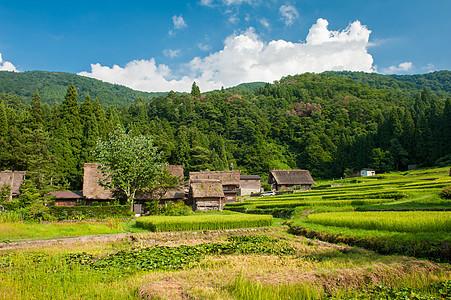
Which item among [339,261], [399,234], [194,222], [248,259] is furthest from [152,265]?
[194,222]

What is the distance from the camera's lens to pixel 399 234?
1103 cm

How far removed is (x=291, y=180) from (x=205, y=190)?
91.5ft

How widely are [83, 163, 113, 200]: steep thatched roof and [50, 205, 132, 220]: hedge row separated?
7.09 meters

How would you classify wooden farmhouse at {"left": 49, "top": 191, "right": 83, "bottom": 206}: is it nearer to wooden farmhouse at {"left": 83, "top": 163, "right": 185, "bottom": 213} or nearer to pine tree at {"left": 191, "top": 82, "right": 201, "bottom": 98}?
wooden farmhouse at {"left": 83, "top": 163, "right": 185, "bottom": 213}

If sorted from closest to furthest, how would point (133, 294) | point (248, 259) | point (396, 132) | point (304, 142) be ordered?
point (133, 294) < point (248, 259) < point (396, 132) < point (304, 142)

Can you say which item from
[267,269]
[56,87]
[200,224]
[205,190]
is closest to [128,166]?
[205,190]

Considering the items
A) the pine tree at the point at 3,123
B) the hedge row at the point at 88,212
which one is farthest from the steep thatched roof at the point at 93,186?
the pine tree at the point at 3,123

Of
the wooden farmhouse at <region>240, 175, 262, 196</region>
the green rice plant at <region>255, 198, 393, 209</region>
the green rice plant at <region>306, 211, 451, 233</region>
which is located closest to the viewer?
the green rice plant at <region>306, 211, 451, 233</region>

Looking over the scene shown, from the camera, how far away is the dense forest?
48.0 meters

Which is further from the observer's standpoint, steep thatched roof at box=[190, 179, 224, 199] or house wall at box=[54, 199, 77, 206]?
steep thatched roof at box=[190, 179, 224, 199]

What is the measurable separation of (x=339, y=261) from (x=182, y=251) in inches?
229

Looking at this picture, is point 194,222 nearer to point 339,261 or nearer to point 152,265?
point 152,265

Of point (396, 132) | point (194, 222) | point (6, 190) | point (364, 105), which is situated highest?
point (364, 105)

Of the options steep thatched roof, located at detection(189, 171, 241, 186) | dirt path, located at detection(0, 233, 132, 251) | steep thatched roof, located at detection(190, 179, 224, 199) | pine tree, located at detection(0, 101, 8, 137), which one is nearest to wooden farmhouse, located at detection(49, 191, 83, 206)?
steep thatched roof, located at detection(190, 179, 224, 199)
